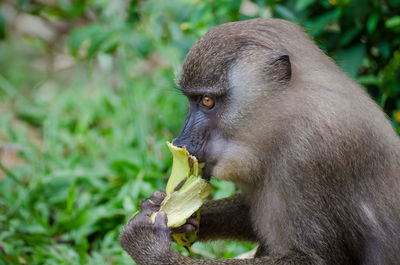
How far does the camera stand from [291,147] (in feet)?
9.96

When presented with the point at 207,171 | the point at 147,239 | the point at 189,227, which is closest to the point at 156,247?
the point at 147,239

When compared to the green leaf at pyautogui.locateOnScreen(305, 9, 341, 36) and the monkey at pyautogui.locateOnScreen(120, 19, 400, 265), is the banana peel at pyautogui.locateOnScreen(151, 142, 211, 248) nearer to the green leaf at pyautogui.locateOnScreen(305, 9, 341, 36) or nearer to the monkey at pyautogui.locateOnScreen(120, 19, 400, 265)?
the monkey at pyautogui.locateOnScreen(120, 19, 400, 265)

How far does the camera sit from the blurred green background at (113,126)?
4.70 meters

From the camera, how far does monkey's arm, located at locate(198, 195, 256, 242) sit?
3.85m

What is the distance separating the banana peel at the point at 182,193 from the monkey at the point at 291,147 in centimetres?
8

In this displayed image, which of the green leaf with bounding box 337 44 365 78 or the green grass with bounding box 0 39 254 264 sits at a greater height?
the green leaf with bounding box 337 44 365 78

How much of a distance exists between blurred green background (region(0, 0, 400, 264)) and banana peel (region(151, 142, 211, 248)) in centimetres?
85

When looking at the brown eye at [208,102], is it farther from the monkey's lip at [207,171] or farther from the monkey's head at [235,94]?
the monkey's lip at [207,171]

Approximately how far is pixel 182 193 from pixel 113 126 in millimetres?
3239

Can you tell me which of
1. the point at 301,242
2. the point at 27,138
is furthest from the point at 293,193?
the point at 27,138

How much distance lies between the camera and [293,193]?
304 centimetres

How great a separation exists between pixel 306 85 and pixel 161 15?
9.98ft

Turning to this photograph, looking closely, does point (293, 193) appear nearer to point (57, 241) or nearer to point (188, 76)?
point (188, 76)

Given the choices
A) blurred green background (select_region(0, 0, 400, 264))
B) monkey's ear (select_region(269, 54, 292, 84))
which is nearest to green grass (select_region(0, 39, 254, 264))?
blurred green background (select_region(0, 0, 400, 264))
